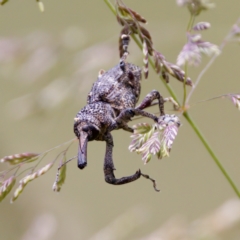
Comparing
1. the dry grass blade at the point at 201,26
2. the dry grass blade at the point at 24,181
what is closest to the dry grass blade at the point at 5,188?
the dry grass blade at the point at 24,181

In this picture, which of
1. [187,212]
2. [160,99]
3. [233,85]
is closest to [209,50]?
[160,99]

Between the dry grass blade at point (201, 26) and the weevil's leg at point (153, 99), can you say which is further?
the weevil's leg at point (153, 99)

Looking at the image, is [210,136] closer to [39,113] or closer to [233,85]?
[233,85]

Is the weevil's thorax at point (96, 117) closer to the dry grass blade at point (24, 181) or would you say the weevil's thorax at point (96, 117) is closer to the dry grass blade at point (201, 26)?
the dry grass blade at point (24, 181)

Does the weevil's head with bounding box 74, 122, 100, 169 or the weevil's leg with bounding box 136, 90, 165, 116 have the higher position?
the weevil's head with bounding box 74, 122, 100, 169

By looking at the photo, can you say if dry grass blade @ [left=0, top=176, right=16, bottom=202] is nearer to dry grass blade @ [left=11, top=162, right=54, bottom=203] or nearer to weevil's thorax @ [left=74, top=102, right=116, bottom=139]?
dry grass blade @ [left=11, top=162, right=54, bottom=203]

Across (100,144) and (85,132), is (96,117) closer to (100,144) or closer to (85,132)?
(85,132)

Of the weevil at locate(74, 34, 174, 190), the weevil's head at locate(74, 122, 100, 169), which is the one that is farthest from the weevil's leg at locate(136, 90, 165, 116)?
the weevil's head at locate(74, 122, 100, 169)
